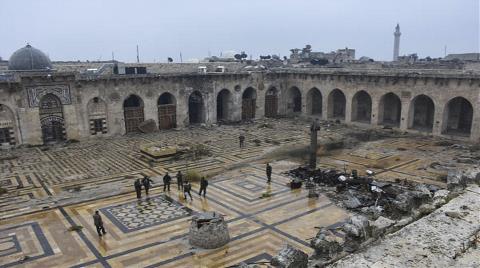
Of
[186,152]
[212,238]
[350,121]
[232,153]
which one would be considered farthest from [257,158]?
[350,121]

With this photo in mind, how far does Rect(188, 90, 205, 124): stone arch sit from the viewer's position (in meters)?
36.3

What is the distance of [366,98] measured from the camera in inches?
1485

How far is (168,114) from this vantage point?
3444 cm

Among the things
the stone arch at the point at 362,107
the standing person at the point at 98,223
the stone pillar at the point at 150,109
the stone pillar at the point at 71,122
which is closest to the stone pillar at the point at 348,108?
the stone arch at the point at 362,107

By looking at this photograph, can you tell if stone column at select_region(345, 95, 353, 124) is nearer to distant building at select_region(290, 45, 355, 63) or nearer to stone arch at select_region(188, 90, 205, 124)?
stone arch at select_region(188, 90, 205, 124)

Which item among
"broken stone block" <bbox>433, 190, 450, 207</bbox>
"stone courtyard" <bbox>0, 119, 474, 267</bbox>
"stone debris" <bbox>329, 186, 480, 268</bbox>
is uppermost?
"stone debris" <bbox>329, 186, 480, 268</bbox>

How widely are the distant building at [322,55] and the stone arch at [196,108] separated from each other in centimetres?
1906

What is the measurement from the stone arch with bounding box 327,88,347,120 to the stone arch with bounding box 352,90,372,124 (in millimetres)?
1418

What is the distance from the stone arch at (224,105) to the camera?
3795 centimetres

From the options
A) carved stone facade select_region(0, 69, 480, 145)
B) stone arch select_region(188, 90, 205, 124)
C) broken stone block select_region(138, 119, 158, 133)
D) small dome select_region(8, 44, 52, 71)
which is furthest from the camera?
stone arch select_region(188, 90, 205, 124)

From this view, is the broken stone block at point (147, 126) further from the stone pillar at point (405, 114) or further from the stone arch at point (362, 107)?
the stone pillar at point (405, 114)

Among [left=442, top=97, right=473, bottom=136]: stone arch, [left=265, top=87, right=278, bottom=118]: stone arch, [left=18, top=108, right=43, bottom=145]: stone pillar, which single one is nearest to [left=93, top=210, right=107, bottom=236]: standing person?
[left=18, top=108, right=43, bottom=145]: stone pillar

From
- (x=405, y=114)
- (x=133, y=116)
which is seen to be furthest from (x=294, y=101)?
(x=133, y=116)

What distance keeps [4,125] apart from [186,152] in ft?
43.0
